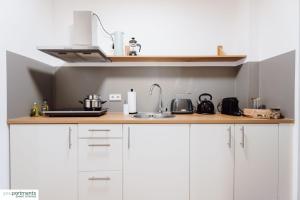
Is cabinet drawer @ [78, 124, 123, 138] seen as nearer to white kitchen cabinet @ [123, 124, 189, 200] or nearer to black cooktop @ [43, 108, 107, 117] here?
white kitchen cabinet @ [123, 124, 189, 200]

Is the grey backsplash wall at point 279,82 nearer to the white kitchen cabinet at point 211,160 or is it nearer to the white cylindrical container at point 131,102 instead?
the white kitchen cabinet at point 211,160

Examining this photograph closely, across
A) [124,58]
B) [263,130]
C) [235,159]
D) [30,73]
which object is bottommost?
[235,159]

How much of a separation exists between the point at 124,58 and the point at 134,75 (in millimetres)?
253

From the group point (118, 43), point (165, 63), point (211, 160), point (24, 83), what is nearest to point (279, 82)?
point (211, 160)

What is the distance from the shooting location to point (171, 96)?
A: 2314mm

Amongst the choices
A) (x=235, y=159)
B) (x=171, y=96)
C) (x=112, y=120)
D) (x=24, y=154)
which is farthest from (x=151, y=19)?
(x=24, y=154)

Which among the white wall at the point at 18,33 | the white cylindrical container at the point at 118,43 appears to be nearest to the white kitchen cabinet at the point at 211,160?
the white cylindrical container at the point at 118,43

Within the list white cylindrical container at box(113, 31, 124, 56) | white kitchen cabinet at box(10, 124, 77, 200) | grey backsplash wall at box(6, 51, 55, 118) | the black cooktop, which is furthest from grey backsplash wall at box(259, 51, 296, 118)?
grey backsplash wall at box(6, 51, 55, 118)

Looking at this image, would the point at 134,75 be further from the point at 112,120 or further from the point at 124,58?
the point at 112,120

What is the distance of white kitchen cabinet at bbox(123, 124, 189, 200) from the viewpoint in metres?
1.63

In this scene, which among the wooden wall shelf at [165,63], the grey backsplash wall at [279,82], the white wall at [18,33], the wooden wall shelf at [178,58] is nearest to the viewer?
the white wall at [18,33]

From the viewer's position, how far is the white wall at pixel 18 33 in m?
1.50

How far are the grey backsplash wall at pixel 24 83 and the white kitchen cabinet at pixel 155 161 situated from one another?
100 centimetres

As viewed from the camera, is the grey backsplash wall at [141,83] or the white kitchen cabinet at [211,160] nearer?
the white kitchen cabinet at [211,160]
